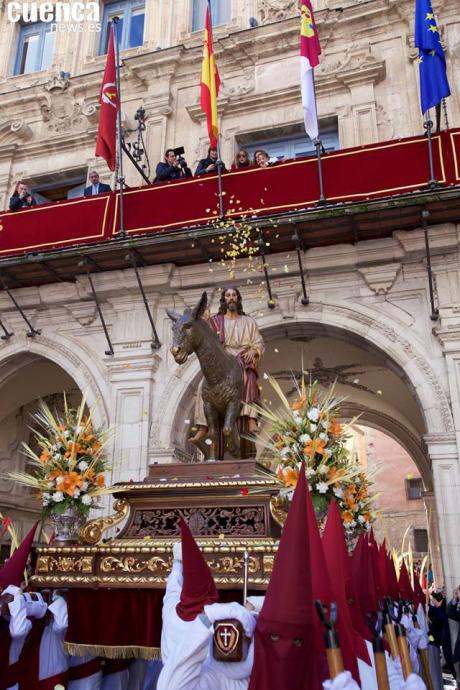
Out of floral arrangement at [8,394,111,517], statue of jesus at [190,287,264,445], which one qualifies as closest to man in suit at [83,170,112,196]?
statue of jesus at [190,287,264,445]

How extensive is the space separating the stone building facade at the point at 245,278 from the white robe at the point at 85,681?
15.2 feet

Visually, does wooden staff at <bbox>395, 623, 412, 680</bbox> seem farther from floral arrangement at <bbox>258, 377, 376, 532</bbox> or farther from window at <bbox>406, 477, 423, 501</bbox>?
window at <bbox>406, 477, 423, 501</bbox>

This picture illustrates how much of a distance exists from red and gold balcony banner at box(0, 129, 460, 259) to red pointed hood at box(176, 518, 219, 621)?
7.25m

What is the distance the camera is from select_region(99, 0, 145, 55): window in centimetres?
1539

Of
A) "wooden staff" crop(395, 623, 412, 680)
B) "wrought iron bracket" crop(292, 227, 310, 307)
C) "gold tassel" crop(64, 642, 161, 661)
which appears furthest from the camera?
"wrought iron bracket" crop(292, 227, 310, 307)

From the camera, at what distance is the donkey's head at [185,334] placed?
469 centimetres

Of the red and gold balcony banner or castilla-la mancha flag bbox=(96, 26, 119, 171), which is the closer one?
the red and gold balcony banner

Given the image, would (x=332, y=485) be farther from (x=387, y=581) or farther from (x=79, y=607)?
(x=79, y=607)

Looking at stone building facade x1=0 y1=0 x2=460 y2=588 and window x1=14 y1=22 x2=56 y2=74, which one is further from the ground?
window x1=14 y1=22 x2=56 y2=74

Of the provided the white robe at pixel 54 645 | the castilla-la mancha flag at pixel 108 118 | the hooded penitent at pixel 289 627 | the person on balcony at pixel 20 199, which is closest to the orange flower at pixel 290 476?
the white robe at pixel 54 645

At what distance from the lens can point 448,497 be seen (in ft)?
28.0

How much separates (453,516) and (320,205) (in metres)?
4.85

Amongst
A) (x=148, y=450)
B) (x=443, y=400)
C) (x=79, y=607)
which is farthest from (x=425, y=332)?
(x=79, y=607)

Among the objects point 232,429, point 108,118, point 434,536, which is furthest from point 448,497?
point 434,536
